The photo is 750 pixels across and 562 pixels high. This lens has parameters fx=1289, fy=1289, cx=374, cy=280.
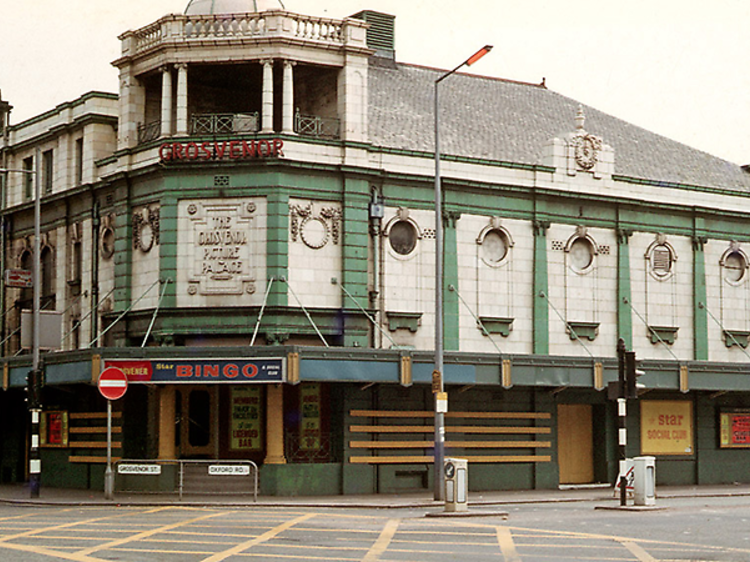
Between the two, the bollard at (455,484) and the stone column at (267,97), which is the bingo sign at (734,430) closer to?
the bollard at (455,484)

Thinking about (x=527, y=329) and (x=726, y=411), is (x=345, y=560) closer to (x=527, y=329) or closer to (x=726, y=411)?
(x=527, y=329)

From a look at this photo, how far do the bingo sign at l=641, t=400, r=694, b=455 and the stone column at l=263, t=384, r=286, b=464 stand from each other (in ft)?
44.3

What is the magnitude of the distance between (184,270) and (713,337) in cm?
1967

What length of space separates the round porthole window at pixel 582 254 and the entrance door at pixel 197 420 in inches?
526

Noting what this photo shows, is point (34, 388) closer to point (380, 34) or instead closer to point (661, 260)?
point (380, 34)

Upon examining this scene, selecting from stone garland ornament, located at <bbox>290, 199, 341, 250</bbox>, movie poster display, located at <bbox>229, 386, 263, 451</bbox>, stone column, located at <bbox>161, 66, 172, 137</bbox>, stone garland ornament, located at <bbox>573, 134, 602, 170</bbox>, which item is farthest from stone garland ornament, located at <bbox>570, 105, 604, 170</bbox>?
movie poster display, located at <bbox>229, 386, 263, 451</bbox>

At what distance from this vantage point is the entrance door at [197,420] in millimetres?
A: 39812

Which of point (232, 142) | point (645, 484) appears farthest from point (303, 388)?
point (645, 484)

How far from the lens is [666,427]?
44.4 m

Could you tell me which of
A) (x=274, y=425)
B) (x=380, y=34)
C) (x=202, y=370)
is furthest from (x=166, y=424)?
(x=380, y=34)

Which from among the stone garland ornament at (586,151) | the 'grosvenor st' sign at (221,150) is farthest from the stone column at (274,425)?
the stone garland ornament at (586,151)

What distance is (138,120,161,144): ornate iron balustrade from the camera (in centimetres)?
4194

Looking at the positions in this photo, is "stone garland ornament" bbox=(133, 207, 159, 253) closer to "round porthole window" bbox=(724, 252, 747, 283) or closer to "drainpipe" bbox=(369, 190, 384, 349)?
"drainpipe" bbox=(369, 190, 384, 349)

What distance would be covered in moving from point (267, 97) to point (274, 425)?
33.0 feet
